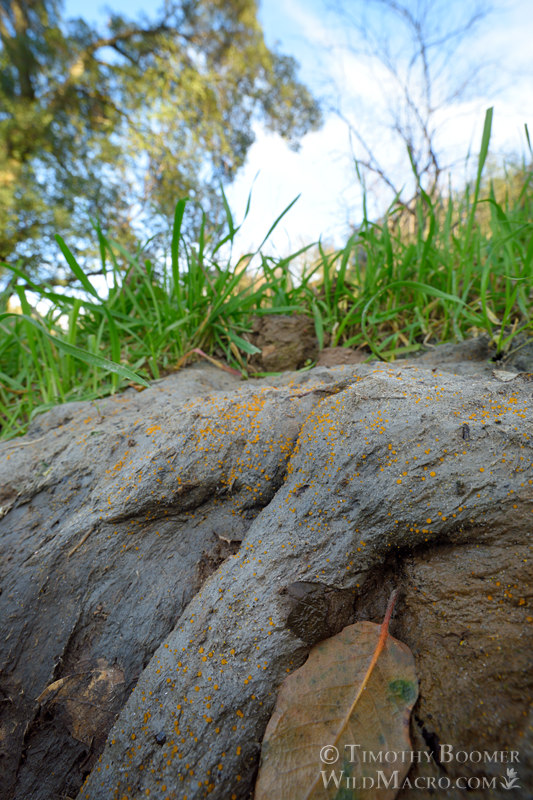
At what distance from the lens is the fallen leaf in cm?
65

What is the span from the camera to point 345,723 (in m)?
0.71

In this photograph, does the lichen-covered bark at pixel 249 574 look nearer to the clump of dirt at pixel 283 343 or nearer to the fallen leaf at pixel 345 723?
the fallen leaf at pixel 345 723

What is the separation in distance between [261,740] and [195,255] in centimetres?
198

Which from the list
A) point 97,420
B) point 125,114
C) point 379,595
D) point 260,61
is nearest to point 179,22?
point 260,61

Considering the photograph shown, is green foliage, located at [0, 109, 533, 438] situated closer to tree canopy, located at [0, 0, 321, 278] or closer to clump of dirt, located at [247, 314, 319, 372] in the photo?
clump of dirt, located at [247, 314, 319, 372]

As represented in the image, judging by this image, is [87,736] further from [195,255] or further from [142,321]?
[195,255]

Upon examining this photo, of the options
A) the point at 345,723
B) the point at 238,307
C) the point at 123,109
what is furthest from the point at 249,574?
the point at 123,109

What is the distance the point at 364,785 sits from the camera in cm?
64

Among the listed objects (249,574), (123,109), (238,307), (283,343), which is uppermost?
(123,109)

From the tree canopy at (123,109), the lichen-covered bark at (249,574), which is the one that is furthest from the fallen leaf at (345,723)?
the tree canopy at (123,109)

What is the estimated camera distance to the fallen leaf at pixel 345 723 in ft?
2.13

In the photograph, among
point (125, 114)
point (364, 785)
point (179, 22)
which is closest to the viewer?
point (364, 785)

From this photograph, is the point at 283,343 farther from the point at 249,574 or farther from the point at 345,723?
the point at 345,723

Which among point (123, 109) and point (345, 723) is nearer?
point (345, 723)
